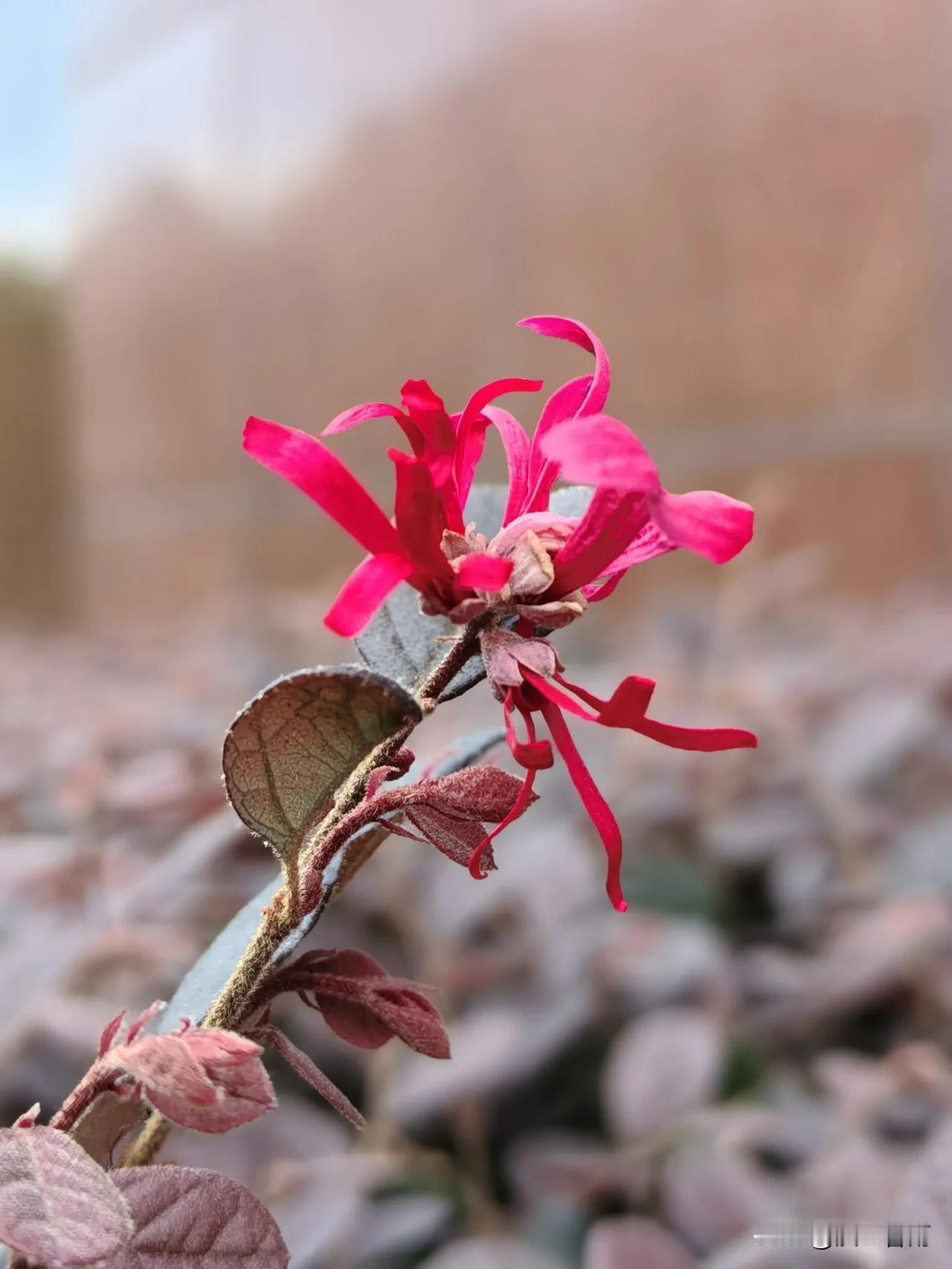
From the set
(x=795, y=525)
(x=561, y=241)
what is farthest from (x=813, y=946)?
(x=561, y=241)

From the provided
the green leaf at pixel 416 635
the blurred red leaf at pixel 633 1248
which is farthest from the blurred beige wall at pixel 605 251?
the green leaf at pixel 416 635

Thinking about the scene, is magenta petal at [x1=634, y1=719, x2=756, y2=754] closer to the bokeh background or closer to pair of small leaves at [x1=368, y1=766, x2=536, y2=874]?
pair of small leaves at [x1=368, y1=766, x2=536, y2=874]

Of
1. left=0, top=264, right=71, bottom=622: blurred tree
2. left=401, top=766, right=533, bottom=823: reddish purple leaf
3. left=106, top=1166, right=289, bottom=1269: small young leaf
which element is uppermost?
left=0, top=264, right=71, bottom=622: blurred tree

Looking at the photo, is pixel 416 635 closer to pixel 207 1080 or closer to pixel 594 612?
pixel 207 1080

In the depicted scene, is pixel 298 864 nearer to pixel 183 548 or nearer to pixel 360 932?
pixel 360 932

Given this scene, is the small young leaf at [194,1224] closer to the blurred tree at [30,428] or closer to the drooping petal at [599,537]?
the drooping petal at [599,537]

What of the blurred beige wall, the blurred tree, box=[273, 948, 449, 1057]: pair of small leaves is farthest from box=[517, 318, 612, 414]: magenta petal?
the blurred tree

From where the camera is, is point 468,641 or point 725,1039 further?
point 725,1039
